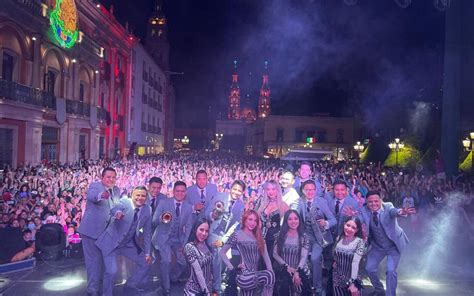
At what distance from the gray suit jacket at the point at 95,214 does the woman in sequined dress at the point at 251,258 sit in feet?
7.01

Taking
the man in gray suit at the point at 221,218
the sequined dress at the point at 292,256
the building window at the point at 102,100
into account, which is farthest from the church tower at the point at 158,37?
the sequined dress at the point at 292,256

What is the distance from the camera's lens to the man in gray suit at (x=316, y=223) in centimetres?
641

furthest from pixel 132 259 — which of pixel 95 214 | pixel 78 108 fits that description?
pixel 78 108

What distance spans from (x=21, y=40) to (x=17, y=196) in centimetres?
1158

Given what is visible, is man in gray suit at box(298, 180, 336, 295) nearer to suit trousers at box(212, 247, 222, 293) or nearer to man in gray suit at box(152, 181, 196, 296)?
suit trousers at box(212, 247, 222, 293)

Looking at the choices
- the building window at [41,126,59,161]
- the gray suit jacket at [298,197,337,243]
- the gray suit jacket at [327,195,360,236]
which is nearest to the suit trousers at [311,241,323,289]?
the gray suit jacket at [298,197,337,243]

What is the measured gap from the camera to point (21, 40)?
19547mm

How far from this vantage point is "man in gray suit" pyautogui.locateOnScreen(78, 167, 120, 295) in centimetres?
596

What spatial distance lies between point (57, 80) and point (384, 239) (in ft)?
76.4

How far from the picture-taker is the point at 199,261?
485 centimetres

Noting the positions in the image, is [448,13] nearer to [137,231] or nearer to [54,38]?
[137,231]

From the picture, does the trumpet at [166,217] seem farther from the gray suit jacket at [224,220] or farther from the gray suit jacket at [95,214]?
the gray suit jacket at [95,214]

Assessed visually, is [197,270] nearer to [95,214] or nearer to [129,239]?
[129,239]

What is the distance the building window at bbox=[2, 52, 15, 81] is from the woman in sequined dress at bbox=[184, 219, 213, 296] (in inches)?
701
